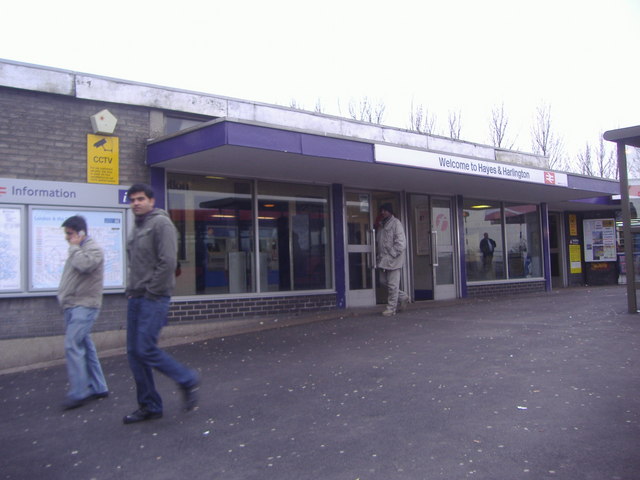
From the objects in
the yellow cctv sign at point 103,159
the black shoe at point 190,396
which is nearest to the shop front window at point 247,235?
the yellow cctv sign at point 103,159

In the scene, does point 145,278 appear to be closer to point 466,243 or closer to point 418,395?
point 418,395

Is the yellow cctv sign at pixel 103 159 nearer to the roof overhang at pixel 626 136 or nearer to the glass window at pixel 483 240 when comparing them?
the roof overhang at pixel 626 136

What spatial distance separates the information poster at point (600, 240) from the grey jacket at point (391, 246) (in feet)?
34.3

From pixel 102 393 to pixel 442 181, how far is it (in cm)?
794

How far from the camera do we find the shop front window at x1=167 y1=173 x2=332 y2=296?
30.0ft

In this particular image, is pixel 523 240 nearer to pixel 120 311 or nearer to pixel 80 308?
pixel 120 311

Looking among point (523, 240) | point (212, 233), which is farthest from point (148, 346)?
point (523, 240)

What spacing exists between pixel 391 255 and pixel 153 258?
5995 millimetres

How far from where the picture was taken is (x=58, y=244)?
7820 millimetres

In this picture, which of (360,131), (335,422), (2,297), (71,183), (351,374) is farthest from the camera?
(360,131)

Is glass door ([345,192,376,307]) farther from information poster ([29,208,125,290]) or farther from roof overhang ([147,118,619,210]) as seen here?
information poster ([29,208,125,290])

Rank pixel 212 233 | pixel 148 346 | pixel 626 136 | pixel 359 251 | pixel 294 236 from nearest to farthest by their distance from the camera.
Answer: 1. pixel 148 346
2. pixel 626 136
3. pixel 212 233
4. pixel 294 236
5. pixel 359 251

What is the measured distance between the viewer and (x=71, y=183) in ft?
26.1

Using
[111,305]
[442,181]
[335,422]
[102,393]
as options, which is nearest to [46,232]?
[111,305]
